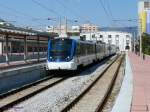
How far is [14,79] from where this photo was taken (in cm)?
2384

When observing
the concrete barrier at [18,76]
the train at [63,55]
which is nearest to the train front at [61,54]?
the train at [63,55]

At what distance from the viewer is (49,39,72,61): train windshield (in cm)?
3141

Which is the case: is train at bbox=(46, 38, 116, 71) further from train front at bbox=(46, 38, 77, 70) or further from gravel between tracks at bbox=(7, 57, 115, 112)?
gravel between tracks at bbox=(7, 57, 115, 112)

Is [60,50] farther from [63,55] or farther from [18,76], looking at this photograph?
[18,76]

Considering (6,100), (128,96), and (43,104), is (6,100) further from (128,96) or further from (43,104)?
(128,96)

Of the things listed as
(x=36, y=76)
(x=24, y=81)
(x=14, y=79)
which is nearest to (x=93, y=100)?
(x=14, y=79)

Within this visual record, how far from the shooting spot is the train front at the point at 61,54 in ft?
102

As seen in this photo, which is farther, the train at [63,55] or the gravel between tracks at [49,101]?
the train at [63,55]

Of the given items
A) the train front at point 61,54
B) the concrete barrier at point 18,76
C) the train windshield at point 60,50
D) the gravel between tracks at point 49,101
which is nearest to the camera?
the gravel between tracks at point 49,101

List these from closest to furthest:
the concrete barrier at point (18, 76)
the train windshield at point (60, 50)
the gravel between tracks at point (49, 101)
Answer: the gravel between tracks at point (49, 101)
the concrete barrier at point (18, 76)
the train windshield at point (60, 50)

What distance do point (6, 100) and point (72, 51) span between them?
560 inches

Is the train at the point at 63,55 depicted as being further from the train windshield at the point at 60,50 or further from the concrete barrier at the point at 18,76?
the concrete barrier at the point at 18,76

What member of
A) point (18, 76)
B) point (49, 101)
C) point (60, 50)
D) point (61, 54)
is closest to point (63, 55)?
point (61, 54)

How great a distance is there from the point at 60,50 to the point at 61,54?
345 mm
